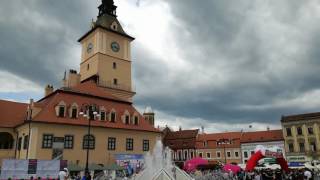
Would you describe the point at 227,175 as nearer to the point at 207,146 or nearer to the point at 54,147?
the point at 54,147

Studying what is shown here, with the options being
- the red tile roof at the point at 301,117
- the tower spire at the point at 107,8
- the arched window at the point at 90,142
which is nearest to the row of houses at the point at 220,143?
the red tile roof at the point at 301,117

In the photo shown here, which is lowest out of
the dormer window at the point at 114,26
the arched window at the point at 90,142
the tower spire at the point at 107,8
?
the arched window at the point at 90,142

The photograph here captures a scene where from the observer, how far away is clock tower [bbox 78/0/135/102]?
50.5m

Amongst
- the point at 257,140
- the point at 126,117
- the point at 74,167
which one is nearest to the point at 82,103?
the point at 126,117

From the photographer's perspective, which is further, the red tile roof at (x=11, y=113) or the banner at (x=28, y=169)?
the red tile roof at (x=11, y=113)

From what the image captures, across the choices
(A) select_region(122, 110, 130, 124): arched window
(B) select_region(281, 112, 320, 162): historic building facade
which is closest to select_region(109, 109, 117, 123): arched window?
(A) select_region(122, 110, 130, 124): arched window

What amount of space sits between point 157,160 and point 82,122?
676 inches

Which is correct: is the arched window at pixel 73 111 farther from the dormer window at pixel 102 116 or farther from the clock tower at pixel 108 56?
the clock tower at pixel 108 56

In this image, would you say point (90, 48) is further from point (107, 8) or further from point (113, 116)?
point (113, 116)

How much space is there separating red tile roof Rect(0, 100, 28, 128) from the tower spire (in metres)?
25.2

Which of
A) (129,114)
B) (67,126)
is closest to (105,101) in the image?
(129,114)

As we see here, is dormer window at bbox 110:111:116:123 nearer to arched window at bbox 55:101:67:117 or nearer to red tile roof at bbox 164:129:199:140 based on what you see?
arched window at bbox 55:101:67:117

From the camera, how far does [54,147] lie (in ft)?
105

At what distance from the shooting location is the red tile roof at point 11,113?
36.4 meters
